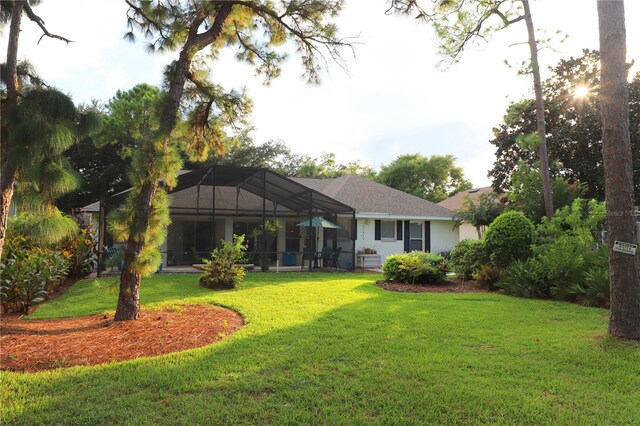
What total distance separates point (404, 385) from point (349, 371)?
2.09 feet

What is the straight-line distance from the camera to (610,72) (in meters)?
5.96

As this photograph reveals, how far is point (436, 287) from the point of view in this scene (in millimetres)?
12312

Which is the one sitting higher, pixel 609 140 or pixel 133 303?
pixel 609 140

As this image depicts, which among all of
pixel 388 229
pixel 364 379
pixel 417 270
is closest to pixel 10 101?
pixel 364 379

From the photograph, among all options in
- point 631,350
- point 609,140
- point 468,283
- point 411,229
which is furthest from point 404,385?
point 411,229

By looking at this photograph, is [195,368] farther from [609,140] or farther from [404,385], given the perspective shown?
[609,140]

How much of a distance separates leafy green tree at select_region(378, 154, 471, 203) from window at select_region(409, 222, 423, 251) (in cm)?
1979

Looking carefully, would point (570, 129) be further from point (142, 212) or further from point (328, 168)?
point (328, 168)

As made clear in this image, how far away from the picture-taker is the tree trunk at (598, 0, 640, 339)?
572 cm

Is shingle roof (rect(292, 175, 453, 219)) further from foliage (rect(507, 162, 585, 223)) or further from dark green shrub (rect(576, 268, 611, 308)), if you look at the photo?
dark green shrub (rect(576, 268, 611, 308))

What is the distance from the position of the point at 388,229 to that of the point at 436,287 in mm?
8931

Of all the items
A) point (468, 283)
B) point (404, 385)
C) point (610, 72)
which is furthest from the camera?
point (468, 283)

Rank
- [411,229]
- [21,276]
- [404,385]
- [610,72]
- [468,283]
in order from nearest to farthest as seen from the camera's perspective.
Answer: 1. [404,385]
2. [610,72]
3. [21,276]
4. [468,283]
5. [411,229]

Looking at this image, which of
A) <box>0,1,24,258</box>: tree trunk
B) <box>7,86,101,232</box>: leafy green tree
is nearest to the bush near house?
<box>0,1,24,258</box>: tree trunk
